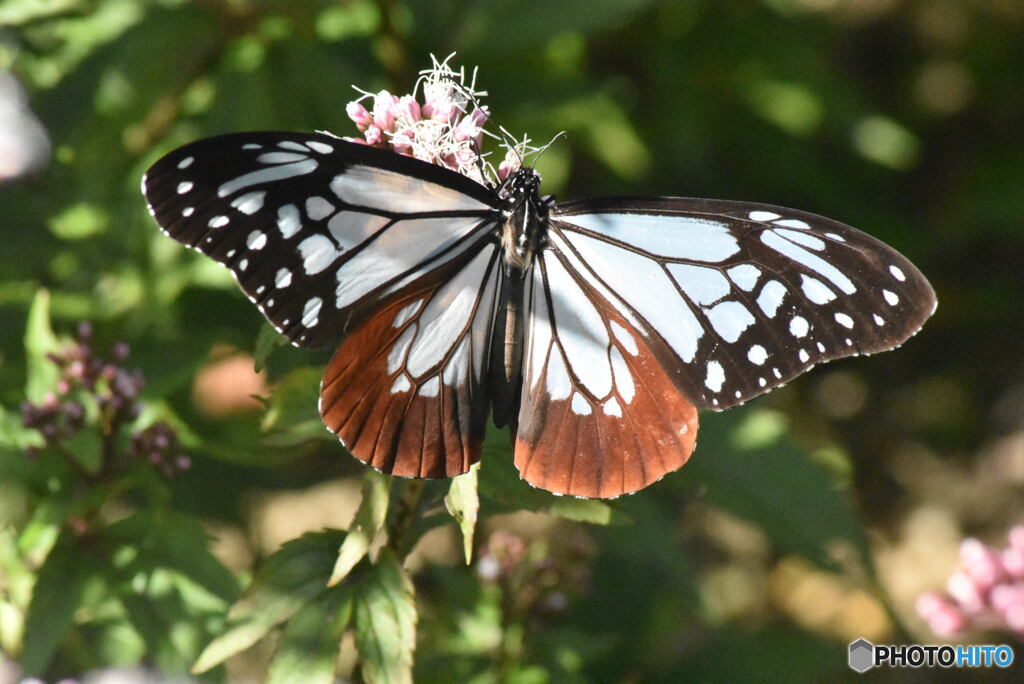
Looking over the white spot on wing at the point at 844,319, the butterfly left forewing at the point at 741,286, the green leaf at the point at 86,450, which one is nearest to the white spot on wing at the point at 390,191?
the butterfly left forewing at the point at 741,286

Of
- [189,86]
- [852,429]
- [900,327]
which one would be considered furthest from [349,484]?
[900,327]

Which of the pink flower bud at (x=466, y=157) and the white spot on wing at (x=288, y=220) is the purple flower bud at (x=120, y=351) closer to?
the white spot on wing at (x=288, y=220)

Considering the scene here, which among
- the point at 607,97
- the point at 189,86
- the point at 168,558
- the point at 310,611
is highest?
the point at 607,97

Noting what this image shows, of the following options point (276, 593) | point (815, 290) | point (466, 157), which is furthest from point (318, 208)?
point (815, 290)

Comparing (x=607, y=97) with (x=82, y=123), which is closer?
(x=82, y=123)

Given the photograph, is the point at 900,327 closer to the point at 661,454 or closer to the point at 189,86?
the point at 661,454

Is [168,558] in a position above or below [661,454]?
below

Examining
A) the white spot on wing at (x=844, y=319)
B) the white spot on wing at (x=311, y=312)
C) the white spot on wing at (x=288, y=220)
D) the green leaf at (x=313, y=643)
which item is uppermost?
the white spot on wing at (x=844, y=319)
